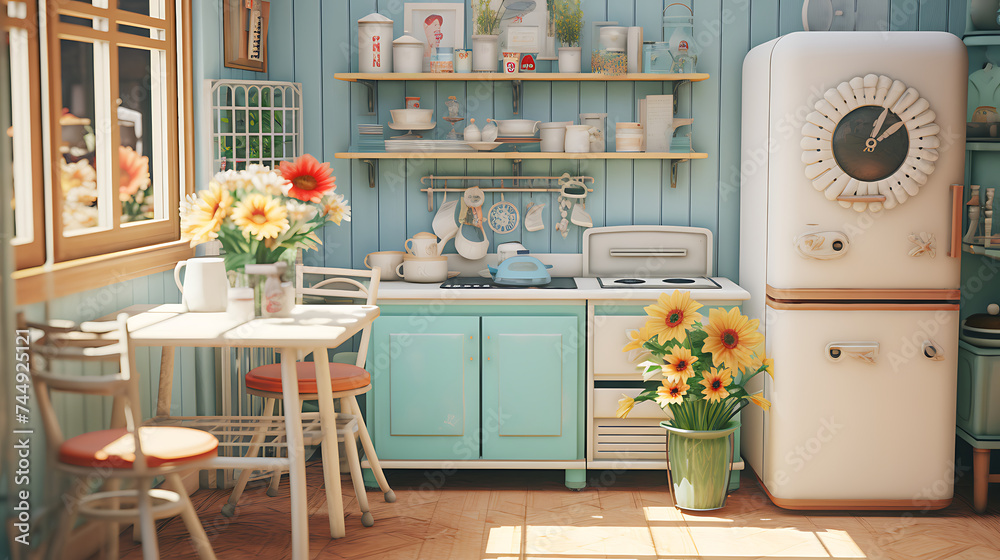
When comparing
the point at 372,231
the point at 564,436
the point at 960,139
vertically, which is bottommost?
the point at 564,436

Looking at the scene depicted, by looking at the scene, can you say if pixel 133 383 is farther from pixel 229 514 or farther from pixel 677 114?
pixel 677 114

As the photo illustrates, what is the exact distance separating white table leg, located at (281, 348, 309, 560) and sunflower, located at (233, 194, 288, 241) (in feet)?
1.06

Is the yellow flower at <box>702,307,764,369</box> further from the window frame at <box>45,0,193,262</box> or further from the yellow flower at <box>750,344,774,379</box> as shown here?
the window frame at <box>45,0,193,262</box>

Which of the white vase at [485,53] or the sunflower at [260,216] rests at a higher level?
the white vase at [485,53]

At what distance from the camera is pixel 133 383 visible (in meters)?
1.66

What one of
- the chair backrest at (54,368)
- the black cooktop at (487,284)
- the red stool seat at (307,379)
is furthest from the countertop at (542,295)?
the chair backrest at (54,368)

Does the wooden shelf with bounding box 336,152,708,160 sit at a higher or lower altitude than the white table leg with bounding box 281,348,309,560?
higher

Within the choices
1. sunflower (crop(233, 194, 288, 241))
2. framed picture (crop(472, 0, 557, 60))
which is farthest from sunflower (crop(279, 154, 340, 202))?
framed picture (crop(472, 0, 557, 60))

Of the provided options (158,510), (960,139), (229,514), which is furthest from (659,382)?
(158,510)

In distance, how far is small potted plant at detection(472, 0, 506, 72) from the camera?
3.27 metres

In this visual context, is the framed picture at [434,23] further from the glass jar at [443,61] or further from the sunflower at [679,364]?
the sunflower at [679,364]

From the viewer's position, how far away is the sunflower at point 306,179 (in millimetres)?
2361

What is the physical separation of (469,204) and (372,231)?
0.44 m

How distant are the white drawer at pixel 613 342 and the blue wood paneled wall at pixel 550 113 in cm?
57
